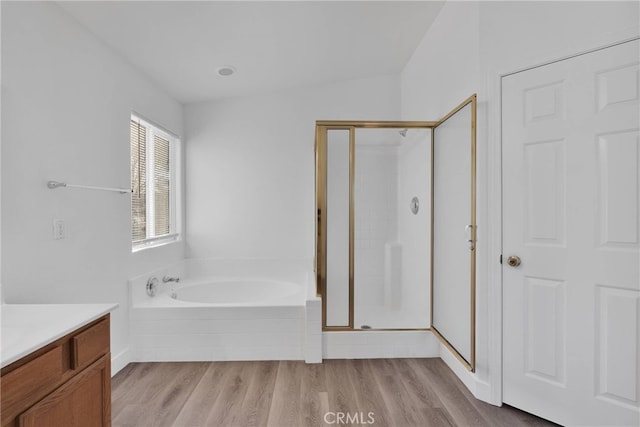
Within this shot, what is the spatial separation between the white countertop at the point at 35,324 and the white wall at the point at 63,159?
0.36 m

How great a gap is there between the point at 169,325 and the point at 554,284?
2.58m

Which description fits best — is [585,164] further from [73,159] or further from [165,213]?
[165,213]

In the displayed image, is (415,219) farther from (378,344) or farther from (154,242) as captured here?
(154,242)

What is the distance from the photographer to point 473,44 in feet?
7.10

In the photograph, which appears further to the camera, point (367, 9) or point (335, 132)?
point (335, 132)

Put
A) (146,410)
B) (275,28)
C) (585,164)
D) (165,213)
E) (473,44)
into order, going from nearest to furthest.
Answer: (585,164), (146,410), (473,44), (275,28), (165,213)

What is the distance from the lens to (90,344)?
1315mm

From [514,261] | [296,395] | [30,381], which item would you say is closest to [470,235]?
[514,261]

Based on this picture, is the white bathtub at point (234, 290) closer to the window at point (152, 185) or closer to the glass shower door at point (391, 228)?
the window at point (152, 185)

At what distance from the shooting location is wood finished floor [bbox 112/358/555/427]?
1887 millimetres

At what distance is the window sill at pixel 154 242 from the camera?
291 cm

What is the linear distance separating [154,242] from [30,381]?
2314 millimetres

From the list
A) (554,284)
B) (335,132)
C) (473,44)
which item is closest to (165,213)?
(335,132)

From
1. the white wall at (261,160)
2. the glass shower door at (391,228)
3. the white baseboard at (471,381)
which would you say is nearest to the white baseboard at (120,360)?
the white wall at (261,160)
